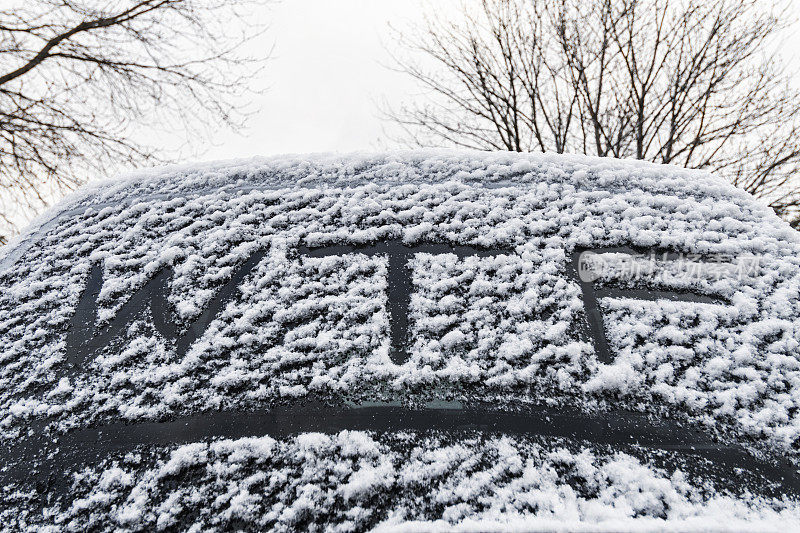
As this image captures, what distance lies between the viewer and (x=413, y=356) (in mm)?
815

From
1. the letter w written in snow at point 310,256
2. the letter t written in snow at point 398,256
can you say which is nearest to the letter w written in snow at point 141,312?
the letter w written in snow at point 310,256

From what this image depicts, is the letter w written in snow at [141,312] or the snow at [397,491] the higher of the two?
the letter w written in snow at [141,312]

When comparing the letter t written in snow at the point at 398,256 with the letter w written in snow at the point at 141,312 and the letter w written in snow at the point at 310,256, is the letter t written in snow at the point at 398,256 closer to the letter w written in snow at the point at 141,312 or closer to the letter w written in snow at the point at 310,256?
the letter w written in snow at the point at 310,256

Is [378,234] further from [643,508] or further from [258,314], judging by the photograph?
[643,508]

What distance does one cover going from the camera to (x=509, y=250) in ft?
3.23

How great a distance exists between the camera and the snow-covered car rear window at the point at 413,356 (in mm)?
648

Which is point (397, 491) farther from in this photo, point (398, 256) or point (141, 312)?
point (141, 312)

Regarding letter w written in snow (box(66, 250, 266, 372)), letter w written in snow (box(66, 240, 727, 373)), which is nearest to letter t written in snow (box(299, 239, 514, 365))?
letter w written in snow (box(66, 240, 727, 373))

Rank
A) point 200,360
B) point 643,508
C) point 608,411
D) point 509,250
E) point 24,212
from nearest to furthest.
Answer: point 643,508 → point 608,411 → point 200,360 → point 509,250 → point 24,212

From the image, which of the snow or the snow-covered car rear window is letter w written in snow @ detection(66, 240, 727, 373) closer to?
the snow-covered car rear window

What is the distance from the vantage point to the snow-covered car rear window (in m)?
0.65

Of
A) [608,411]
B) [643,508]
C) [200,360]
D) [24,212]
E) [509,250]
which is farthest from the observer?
[24,212]

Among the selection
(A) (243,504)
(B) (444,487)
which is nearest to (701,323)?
(B) (444,487)

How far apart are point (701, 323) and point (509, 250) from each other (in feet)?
1.18
